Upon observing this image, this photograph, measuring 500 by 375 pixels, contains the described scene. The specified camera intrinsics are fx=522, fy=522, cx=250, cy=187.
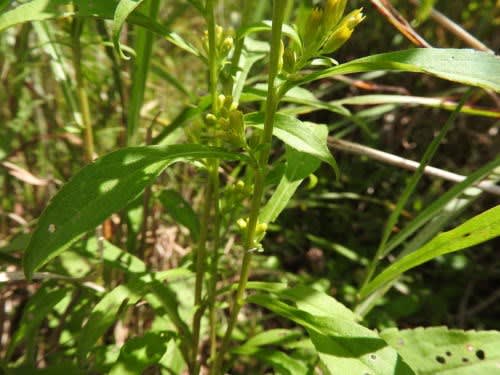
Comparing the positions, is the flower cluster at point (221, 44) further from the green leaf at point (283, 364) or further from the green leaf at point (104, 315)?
the green leaf at point (283, 364)

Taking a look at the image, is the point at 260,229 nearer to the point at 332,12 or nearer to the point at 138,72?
the point at 332,12

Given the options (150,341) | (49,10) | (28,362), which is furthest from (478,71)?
(28,362)

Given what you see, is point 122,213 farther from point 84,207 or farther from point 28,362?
point 84,207

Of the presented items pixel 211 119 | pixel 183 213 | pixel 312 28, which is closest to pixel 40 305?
pixel 183 213

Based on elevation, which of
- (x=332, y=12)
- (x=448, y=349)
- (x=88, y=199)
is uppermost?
(x=332, y=12)

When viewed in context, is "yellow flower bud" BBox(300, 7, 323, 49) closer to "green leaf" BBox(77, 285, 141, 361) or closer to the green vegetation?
the green vegetation

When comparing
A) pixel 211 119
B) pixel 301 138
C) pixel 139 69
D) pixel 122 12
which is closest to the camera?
pixel 122 12

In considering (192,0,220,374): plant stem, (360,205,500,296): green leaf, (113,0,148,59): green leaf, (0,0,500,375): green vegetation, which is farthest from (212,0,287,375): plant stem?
(360,205,500,296): green leaf

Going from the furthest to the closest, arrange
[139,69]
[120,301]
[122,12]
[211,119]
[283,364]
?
[139,69], [283,364], [120,301], [211,119], [122,12]
